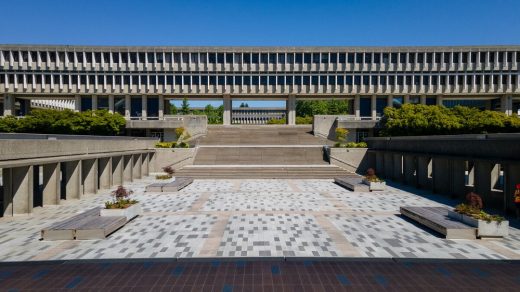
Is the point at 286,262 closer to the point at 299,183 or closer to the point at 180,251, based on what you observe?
the point at 180,251

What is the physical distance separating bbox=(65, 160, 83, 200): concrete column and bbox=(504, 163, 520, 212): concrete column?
2536 cm

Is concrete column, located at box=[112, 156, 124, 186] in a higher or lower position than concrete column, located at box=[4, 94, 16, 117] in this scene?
lower

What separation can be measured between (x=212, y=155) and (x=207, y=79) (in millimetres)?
29193

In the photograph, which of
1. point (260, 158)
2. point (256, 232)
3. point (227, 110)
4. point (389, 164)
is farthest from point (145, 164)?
point (227, 110)

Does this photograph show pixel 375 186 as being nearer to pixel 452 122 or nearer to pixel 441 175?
pixel 441 175

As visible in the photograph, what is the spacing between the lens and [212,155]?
34938 millimetres

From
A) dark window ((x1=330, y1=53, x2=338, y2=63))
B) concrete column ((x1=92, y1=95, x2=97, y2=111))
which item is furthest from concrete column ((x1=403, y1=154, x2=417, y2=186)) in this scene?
concrete column ((x1=92, y1=95, x2=97, y2=111))

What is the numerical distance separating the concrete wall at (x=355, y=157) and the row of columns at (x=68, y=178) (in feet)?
70.3

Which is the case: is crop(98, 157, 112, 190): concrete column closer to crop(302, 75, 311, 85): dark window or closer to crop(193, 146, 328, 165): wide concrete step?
crop(193, 146, 328, 165): wide concrete step

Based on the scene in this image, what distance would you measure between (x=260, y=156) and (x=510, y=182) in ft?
80.0

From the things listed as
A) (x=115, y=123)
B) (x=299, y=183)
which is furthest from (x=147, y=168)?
(x=115, y=123)

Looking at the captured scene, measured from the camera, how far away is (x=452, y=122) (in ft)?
126

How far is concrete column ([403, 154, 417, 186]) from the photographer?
81.6 ft

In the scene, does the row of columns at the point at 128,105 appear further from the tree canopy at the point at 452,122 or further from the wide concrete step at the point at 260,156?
the tree canopy at the point at 452,122
